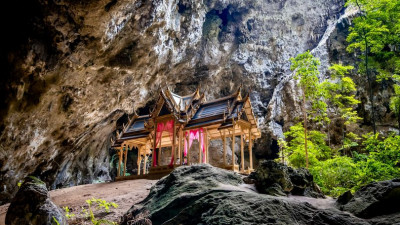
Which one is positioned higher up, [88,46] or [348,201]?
[88,46]

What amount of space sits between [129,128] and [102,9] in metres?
8.26

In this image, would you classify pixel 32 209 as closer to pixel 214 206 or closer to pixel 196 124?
pixel 214 206

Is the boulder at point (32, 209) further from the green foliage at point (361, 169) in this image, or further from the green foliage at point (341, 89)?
the green foliage at point (341, 89)

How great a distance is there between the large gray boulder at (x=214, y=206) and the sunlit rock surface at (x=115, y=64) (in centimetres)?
966

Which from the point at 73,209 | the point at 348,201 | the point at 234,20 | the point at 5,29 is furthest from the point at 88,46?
the point at 234,20

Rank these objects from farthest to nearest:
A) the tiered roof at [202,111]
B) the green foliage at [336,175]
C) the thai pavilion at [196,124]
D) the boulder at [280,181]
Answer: the tiered roof at [202,111] < the thai pavilion at [196,124] < the green foliage at [336,175] < the boulder at [280,181]

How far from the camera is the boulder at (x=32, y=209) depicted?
5.90 m

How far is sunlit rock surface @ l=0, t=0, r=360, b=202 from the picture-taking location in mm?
12664

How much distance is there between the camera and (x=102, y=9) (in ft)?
43.5

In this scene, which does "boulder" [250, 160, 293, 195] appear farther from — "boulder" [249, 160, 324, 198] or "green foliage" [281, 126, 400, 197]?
"green foliage" [281, 126, 400, 197]

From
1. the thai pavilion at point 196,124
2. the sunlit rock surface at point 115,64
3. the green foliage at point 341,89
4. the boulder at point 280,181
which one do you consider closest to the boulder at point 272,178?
the boulder at point 280,181

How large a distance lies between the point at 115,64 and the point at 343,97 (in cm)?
1365

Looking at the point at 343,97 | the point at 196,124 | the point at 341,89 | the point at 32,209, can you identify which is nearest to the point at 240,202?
the point at 32,209

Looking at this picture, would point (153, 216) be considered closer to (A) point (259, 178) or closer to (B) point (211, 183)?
(B) point (211, 183)
